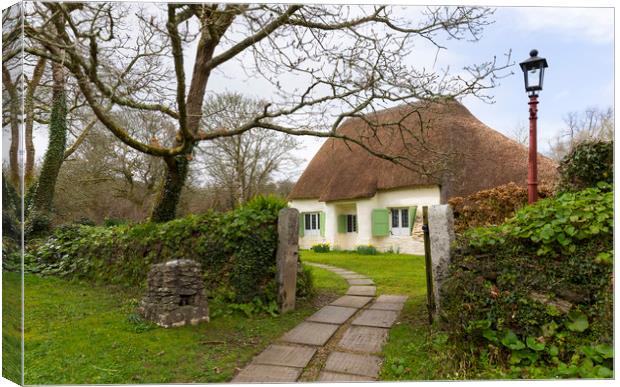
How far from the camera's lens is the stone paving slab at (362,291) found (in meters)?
5.00

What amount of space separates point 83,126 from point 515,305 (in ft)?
16.2

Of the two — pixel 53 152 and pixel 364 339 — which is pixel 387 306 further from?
pixel 53 152

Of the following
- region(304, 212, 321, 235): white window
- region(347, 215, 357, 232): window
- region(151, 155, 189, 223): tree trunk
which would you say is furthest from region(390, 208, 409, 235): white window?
region(151, 155, 189, 223): tree trunk

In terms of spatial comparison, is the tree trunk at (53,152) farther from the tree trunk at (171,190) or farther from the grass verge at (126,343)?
the tree trunk at (171,190)

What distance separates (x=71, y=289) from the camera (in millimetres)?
4836

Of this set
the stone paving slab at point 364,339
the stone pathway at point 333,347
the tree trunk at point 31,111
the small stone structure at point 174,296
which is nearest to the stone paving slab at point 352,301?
the stone pathway at point 333,347

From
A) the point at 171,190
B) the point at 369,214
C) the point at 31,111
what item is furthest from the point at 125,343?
the point at 369,214

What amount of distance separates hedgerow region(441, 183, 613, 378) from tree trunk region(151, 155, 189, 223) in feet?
12.8

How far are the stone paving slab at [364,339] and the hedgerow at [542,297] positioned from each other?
0.64 meters

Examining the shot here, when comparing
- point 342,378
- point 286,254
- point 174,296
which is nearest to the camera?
point 342,378

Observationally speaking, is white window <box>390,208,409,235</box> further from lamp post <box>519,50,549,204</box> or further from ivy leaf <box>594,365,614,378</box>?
ivy leaf <box>594,365,614,378</box>

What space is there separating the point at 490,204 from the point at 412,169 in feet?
3.18

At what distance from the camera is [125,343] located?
3055mm

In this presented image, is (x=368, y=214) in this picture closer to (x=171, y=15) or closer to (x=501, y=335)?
(x=501, y=335)
